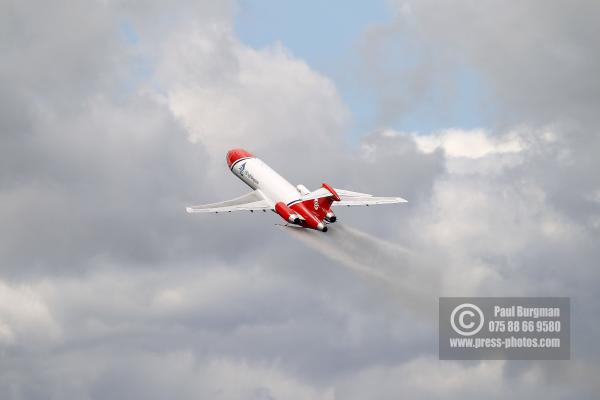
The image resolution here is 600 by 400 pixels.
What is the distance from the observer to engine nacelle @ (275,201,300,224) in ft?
459

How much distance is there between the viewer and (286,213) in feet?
465

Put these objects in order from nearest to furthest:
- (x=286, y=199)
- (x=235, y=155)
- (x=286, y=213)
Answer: (x=286, y=213) < (x=286, y=199) < (x=235, y=155)

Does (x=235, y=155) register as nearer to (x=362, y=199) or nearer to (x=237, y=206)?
(x=237, y=206)

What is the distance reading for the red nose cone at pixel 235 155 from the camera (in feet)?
560

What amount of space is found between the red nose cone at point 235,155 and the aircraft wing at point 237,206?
17887 millimetres

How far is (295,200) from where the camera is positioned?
144375 mm

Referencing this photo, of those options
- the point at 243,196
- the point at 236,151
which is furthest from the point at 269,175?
the point at 236,151

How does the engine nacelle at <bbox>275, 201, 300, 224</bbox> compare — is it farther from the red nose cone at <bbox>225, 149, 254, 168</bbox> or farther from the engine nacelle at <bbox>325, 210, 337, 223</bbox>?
the red nose cone at <bbox>225, 149, 254, 168</bbox>

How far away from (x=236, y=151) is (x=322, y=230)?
130 ft

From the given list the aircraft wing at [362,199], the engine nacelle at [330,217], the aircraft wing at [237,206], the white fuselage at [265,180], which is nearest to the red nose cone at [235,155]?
the white fuselage at [265,180]

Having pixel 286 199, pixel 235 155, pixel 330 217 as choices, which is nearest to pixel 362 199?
pixel 330 217

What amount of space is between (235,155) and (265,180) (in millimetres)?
18033

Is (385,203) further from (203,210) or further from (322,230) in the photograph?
(203,210)

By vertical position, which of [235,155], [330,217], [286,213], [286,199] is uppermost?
[235,155]
